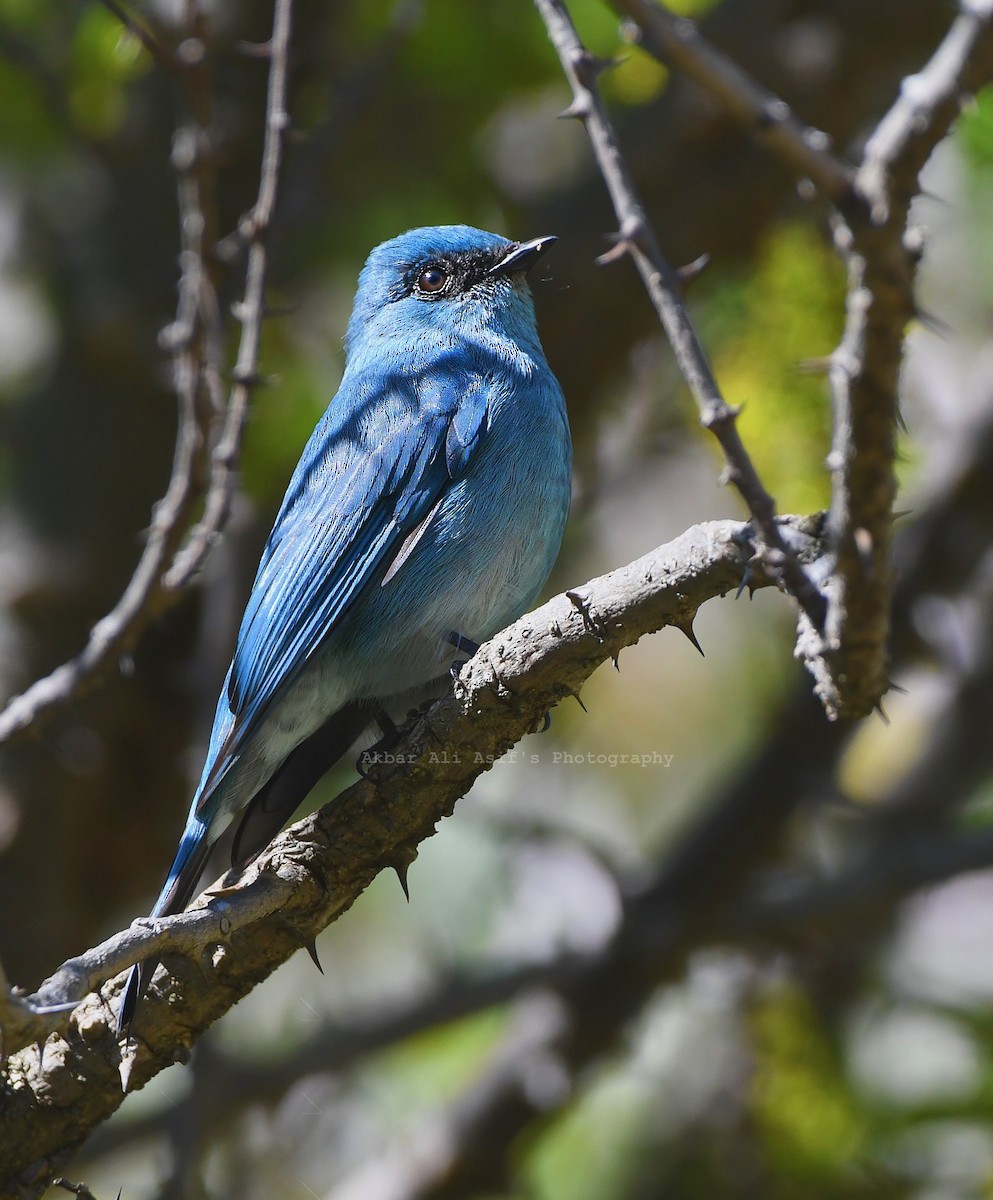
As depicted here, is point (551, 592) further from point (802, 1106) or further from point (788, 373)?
point (802, 1106)

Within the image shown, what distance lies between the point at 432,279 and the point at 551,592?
2.15 m

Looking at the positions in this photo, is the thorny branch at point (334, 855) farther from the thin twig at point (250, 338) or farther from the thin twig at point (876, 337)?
the thin twig at point (250, 338)

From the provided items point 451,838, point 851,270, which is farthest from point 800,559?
point 451,838

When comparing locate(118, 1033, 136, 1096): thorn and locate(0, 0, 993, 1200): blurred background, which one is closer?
locate(118, 1033, 136, 1096): thorn

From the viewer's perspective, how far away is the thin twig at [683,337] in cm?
214

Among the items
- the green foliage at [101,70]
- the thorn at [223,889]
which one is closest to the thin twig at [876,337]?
the thorn at [223,889]

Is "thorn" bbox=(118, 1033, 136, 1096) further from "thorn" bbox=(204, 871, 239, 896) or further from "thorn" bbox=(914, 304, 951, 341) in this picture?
"thorn" bbox=(914, 304, 951, 341)

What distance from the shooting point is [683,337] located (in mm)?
2146

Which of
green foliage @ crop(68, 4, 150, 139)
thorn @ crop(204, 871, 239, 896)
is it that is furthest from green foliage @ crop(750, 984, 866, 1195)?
green foliage @ crop(68, 4, 150, 139)

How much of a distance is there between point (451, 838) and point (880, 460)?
557 cm

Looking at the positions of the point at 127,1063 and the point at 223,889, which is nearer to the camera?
the point at 127,1063

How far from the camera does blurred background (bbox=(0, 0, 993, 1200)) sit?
17.3 feet

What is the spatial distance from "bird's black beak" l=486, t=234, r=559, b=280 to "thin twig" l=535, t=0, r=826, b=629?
2.03m

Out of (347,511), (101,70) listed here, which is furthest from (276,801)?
(101,70)
